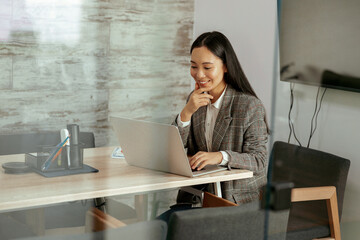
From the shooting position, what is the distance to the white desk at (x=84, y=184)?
771mm

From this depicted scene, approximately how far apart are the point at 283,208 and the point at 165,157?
1.73 feet

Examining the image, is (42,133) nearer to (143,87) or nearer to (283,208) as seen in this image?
(143,87)

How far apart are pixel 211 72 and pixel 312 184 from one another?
794 mm

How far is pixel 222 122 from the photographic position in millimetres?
1249

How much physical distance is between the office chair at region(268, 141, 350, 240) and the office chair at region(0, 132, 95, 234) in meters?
Answer: 0.36

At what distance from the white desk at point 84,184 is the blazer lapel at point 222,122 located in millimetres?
257

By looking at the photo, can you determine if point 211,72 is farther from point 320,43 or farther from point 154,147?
point 320,43

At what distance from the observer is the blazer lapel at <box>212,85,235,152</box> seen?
1.24m

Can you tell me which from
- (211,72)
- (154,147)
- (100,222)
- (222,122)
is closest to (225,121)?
(222,122)

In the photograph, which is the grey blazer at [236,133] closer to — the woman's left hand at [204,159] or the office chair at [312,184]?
the woman's left hand at [204,159]

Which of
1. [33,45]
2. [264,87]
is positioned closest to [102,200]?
[33,45]

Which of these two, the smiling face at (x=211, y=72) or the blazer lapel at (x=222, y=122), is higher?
the smiling face at (x=211, y=72)

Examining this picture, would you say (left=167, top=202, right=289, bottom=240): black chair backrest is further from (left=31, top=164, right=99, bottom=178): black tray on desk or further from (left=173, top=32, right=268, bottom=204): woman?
(left=173, top=32, right=268, bottom=204): woman

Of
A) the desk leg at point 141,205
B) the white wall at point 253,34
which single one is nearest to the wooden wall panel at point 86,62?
the desk leg at point 141,205
